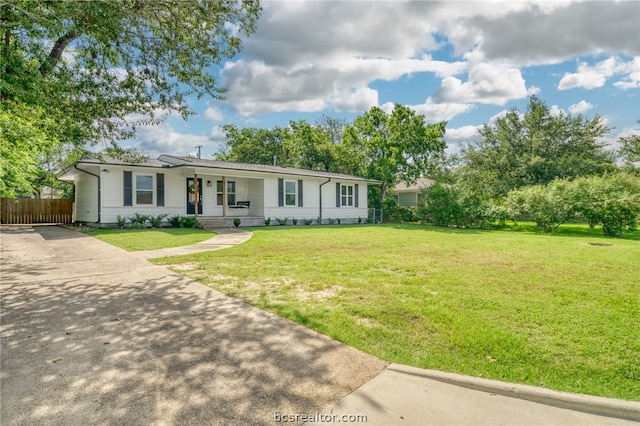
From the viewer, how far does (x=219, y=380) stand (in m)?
2.38

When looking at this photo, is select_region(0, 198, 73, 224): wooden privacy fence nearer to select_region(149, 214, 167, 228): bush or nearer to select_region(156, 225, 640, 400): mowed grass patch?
select_region(149, 214, 167, 228): bush

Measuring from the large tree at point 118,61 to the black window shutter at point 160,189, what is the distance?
8.85m

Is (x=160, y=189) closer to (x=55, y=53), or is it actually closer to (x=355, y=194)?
(x=55, y=53)

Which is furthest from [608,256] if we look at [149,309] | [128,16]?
[128,16]

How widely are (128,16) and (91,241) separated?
280 inches

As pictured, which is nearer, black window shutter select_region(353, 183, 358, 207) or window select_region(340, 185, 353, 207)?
window select_region(340, 185, 353, 207)

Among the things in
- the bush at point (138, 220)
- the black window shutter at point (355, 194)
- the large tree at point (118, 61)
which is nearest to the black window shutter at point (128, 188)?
the bush at point (138, 220)

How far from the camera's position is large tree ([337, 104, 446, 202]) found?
76.0 ft

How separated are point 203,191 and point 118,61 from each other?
10844 mm

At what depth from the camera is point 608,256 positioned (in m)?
8.03

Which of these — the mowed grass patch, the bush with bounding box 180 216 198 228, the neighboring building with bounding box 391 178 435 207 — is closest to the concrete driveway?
the mowed grass patch

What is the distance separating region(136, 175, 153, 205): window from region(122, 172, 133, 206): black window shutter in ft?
0.87

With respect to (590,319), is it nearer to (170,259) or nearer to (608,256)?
(608,256)

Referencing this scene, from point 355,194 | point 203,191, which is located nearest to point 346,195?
point 355,194
